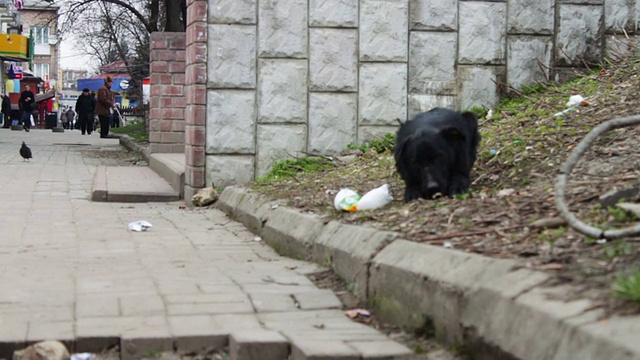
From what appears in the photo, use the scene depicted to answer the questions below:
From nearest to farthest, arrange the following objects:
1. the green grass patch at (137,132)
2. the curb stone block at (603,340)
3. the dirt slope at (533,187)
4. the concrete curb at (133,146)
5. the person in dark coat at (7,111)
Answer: the curb stone block at (603,340) < the dirt slope at (533,187) < the concrete curb at (133,146) < the green grass patch at (137,132) < the person in dark coat at (7,111)

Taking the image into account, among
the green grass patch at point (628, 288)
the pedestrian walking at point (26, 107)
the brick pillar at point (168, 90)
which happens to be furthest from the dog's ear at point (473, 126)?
the pedestrian walking at point (26, 107)

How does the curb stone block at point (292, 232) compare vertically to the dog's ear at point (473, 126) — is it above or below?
below

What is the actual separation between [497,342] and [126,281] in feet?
8.84

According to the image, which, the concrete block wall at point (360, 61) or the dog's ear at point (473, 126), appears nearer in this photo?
the dog's ear at point (473, 126)

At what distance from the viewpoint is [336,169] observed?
29.2ft

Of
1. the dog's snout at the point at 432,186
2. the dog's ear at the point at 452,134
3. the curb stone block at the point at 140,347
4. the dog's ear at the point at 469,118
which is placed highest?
the dog's ear at the point at 469,118

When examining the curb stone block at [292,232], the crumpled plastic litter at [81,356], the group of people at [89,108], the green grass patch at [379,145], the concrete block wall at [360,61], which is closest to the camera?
the crumpled plastic litter at [81,356]

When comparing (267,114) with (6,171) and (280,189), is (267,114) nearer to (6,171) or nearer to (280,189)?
(280,189)

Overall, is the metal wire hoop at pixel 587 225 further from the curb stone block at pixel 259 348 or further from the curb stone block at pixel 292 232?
the curb stone block at pixel 292 232

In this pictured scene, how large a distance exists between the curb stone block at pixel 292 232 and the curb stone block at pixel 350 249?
17 cm

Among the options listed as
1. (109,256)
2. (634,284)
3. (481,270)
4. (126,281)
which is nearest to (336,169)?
(109,256)

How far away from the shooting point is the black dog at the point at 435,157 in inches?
233

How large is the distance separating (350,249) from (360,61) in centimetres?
484

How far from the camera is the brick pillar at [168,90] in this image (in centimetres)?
1515
